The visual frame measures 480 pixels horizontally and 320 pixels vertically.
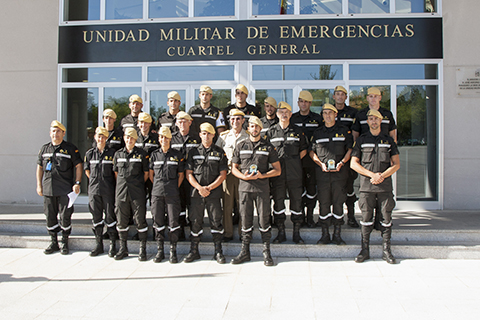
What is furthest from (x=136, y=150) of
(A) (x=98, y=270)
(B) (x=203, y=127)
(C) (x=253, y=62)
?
(C) (x=253, y=62)

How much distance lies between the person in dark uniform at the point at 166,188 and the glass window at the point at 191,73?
3.32 meters

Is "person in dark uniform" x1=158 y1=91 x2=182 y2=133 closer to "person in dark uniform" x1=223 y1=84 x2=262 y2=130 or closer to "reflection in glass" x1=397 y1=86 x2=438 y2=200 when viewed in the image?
"person in dark uniform" x1=223 y1=84 x2=262 y2=130

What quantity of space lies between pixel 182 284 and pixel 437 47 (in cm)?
688

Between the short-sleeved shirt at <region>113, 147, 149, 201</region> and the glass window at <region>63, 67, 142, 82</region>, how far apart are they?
356 centimetres

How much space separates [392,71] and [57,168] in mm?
6654

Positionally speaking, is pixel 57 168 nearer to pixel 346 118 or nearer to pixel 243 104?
pixel 243 104

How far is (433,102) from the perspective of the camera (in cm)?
747

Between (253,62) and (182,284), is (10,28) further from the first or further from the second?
(182,284)

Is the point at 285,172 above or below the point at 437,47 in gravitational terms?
below

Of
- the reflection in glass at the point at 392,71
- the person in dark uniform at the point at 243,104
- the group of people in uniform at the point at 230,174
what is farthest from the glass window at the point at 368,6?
the person in dark uniform at the point at 243,104

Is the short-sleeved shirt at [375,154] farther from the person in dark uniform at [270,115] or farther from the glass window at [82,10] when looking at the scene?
the glass window at [82,10]

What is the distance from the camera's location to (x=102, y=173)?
4.99 m

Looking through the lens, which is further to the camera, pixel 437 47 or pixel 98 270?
pixel 437 47

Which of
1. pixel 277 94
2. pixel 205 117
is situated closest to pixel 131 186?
pixel 205 117
